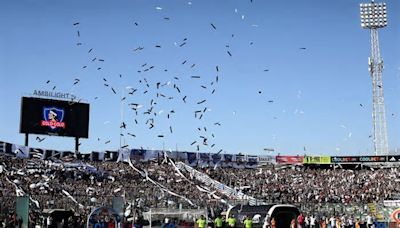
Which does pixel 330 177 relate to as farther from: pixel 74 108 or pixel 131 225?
pixel 131 225

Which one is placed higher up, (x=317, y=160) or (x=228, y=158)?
(x=228, y=158)

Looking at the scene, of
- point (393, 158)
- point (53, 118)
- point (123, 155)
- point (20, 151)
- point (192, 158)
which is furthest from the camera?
point (393, 158)

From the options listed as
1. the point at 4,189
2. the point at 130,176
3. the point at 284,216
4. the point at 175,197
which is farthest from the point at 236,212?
the point at 130,176

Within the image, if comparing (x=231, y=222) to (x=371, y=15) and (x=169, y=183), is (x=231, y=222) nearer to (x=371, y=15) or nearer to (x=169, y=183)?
(x=169, y=183)

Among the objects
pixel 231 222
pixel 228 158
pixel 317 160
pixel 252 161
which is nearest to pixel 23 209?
pixel 231 222

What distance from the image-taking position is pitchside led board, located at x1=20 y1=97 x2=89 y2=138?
5934 centimetres

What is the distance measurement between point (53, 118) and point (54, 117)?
157 mm

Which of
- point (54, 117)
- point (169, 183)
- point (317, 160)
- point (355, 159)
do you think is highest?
point (54, 117)

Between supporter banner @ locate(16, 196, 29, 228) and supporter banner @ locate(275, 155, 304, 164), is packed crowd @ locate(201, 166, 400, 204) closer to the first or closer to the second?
supporter banner @ locate(275, 155, 304, 164)

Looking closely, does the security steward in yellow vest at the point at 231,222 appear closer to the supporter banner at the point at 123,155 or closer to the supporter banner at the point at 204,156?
the supporter banner at the point at 123,155

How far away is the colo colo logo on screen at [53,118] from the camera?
197 feet

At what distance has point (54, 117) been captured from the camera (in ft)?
200

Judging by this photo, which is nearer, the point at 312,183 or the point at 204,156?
the point at 312,183

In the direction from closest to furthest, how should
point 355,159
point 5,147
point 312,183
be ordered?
point 5,147 < point 312,183 < point 355,159
